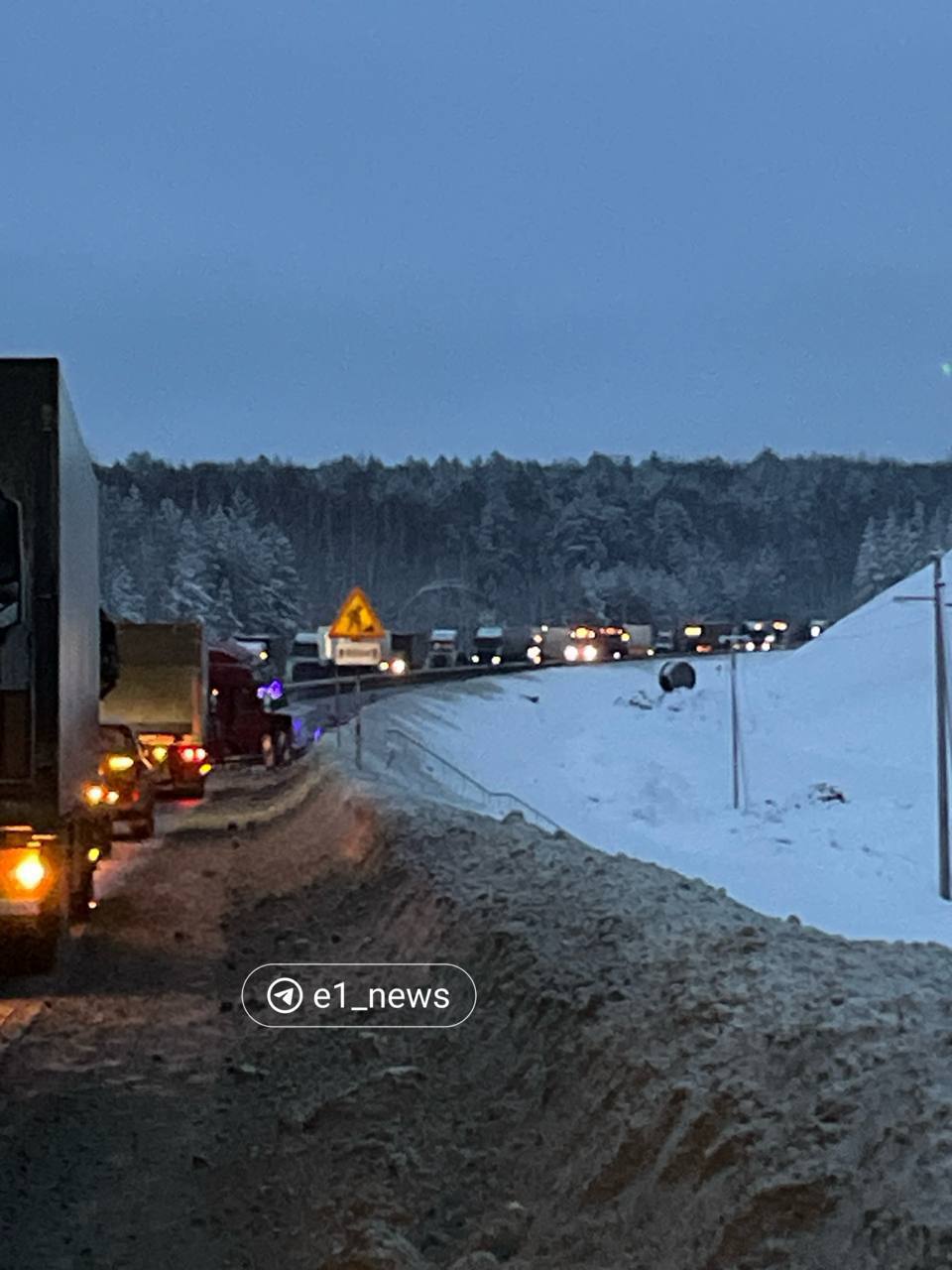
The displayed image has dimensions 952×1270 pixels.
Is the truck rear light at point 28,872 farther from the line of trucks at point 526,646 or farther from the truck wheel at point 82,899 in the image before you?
the line of trucks at point 526,646

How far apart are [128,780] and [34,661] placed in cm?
1162

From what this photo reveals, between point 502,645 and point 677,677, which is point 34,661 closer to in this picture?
point 677,677

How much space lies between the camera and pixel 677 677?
88.6 m

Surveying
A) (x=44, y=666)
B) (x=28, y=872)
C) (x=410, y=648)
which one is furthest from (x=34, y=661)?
(x=410, y=648)

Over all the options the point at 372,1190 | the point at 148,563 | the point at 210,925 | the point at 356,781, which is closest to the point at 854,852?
the point at 356,781

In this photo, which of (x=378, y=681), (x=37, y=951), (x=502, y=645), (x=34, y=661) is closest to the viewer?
(x=34, y=661)

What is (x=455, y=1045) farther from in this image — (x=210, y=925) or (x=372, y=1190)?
(x=210, y=925)

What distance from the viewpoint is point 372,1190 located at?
823cm

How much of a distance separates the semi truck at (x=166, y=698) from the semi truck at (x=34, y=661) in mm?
20277

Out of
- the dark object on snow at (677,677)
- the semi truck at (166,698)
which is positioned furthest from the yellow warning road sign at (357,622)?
the dark object on snow at (677,677)

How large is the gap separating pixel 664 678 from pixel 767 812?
33.8 m

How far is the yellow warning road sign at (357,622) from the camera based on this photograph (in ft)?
83.5

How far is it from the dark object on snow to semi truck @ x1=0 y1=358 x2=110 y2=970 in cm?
7455

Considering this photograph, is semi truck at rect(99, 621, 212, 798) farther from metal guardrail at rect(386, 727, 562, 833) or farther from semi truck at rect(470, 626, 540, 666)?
semi truck at rect(470, 626, 540, 666)
